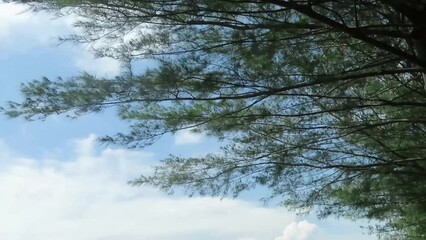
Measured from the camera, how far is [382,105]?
6.14m

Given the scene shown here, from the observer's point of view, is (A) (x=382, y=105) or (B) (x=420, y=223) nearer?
(A) (x=382, y=105)

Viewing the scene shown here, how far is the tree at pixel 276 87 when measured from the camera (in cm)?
550

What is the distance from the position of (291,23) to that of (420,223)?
3950 millimetres

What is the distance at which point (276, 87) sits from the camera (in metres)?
5.88

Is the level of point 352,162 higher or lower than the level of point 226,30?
lower

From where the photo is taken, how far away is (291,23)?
17.6 feet

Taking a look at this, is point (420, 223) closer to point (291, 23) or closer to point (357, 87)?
point (357, 87)

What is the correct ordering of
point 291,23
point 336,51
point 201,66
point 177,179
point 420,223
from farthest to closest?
point 420,223, point 177,179, point 336,51, point 201,66, point 291,23

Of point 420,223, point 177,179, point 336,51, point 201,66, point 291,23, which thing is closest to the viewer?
point 291,23


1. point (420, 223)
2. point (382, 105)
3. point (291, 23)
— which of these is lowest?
point (420, 223)

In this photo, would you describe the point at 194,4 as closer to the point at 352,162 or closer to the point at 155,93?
the point at 155,93

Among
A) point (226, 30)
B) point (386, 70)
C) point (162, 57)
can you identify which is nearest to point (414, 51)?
point (386, 70)

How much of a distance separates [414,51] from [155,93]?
7.43 ft

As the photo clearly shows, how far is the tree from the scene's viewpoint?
5.50m
